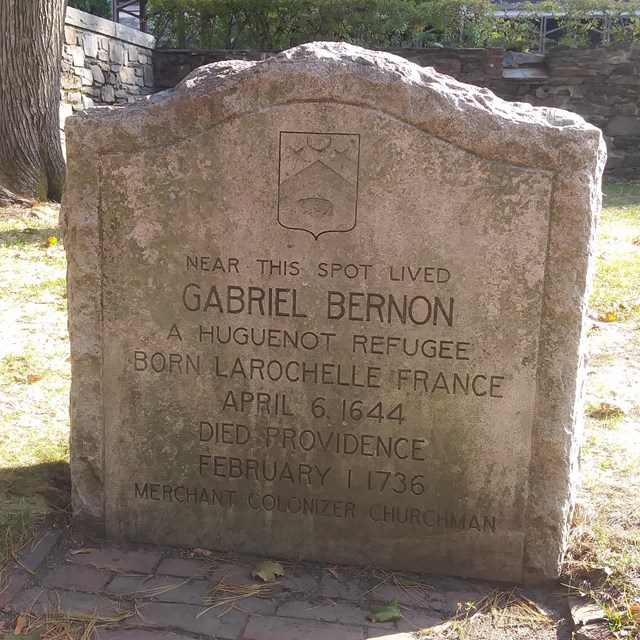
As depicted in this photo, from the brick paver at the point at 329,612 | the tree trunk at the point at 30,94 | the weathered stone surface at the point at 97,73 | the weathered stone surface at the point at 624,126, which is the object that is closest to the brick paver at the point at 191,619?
the brick paver at the point at 329,612

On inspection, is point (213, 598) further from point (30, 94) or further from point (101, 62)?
point (101, 62)

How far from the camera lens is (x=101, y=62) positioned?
11.1 meters

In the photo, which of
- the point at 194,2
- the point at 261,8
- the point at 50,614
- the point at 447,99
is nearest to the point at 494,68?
the point at 261,8

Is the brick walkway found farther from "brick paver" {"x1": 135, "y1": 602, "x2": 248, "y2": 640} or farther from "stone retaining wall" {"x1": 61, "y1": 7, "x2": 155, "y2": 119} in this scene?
"stone retaining wall" {"x1": 61, "y1": 7, "x2": 155, "y2": 119}

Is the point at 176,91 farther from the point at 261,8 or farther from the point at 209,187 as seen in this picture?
the point at 261,8

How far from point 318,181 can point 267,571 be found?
123 cm

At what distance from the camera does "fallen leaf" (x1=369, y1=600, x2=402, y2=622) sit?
2.43 m

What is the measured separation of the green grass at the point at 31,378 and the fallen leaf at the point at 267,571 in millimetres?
800

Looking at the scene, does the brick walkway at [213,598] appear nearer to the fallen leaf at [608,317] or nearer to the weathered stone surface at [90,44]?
the fallen leaf at [608,317]

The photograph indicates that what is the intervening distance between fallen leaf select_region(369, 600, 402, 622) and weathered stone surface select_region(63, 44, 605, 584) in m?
0.22

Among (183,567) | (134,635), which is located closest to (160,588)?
(183,567)

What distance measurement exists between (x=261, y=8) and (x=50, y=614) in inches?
466

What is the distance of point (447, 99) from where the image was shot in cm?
241

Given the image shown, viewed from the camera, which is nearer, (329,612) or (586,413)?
(329,612)
